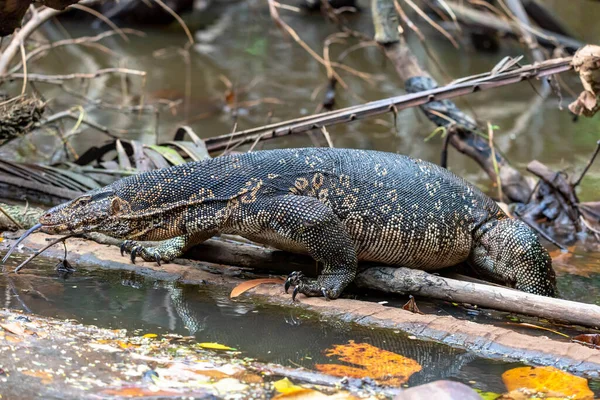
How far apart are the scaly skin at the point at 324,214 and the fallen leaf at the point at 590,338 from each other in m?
0.91

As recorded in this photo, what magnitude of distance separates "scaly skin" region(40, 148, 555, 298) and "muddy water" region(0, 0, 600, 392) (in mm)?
406

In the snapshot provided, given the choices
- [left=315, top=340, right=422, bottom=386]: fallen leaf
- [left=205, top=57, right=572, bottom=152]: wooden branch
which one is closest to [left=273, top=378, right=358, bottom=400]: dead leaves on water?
[left=315, top=340, right=422, bottom=386]: fallen leaf

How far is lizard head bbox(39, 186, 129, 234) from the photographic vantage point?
4.89 metres

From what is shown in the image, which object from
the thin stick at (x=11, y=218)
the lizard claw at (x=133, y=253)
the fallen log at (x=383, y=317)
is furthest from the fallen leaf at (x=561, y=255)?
the thin stick at (x=11, y=218)

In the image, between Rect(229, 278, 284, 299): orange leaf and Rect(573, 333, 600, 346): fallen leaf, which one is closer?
Rect(573, 333, 600, 346): fallen leaf

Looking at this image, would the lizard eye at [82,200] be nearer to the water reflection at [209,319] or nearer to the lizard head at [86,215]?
the lizard head at [86,215]

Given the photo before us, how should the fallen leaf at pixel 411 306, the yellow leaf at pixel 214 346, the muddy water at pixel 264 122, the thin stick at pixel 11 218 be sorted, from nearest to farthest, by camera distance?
the yellow leaf at pixel 214 346 < the muddy water at pixel 264 122 < the fallen leaf at pixel 411 306 < the thin stick at pixel 11 218

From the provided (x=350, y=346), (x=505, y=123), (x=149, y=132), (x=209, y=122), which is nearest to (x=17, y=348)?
(x=350, y=346)

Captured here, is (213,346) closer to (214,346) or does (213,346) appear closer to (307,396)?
(214,346)

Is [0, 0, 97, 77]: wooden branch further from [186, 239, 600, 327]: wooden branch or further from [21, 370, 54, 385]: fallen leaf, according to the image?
[21, 370, 54, 385]: fallen leaf

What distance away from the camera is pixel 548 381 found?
378cm

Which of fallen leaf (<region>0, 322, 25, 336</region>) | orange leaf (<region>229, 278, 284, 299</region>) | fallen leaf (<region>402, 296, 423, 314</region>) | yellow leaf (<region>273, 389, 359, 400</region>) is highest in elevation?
yellow leaf (<region>273, 389, 359, 400</region>)

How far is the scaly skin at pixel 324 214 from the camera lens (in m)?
4.92

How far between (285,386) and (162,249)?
7.37ft
